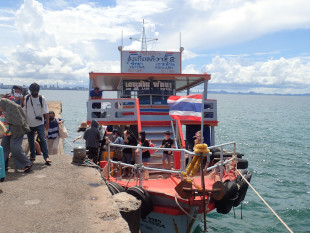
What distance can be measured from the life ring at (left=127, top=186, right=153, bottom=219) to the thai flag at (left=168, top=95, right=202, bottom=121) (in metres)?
2.14

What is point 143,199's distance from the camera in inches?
294

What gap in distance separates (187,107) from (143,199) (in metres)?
2.59

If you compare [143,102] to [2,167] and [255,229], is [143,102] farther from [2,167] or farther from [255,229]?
[2,167]

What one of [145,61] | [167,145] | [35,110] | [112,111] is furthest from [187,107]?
[145,61]

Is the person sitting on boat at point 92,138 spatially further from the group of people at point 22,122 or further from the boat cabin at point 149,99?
the boat cabin at point 149,99

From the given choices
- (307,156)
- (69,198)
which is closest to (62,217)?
(69,198)

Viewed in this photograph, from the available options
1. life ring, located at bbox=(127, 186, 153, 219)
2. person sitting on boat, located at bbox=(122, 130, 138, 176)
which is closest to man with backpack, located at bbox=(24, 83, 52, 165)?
person sitting on boat, located at bbox=(122, 130, 138, 176)

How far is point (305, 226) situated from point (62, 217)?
977cm

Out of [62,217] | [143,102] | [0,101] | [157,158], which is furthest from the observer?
[143,102]

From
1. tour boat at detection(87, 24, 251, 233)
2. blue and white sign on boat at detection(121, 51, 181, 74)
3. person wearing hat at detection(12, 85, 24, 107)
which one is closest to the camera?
tour boat at detection(87, 24, 251, 233)

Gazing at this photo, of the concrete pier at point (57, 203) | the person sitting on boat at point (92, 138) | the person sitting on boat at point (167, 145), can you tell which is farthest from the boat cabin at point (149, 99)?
the concrete pier at point (57, 203)

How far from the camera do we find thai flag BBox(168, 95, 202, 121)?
7855 mm

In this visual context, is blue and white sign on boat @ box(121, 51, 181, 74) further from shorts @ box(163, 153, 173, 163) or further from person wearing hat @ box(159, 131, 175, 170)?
shorts @ box(163, 153, 173, 163)

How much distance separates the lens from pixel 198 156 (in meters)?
6.08
